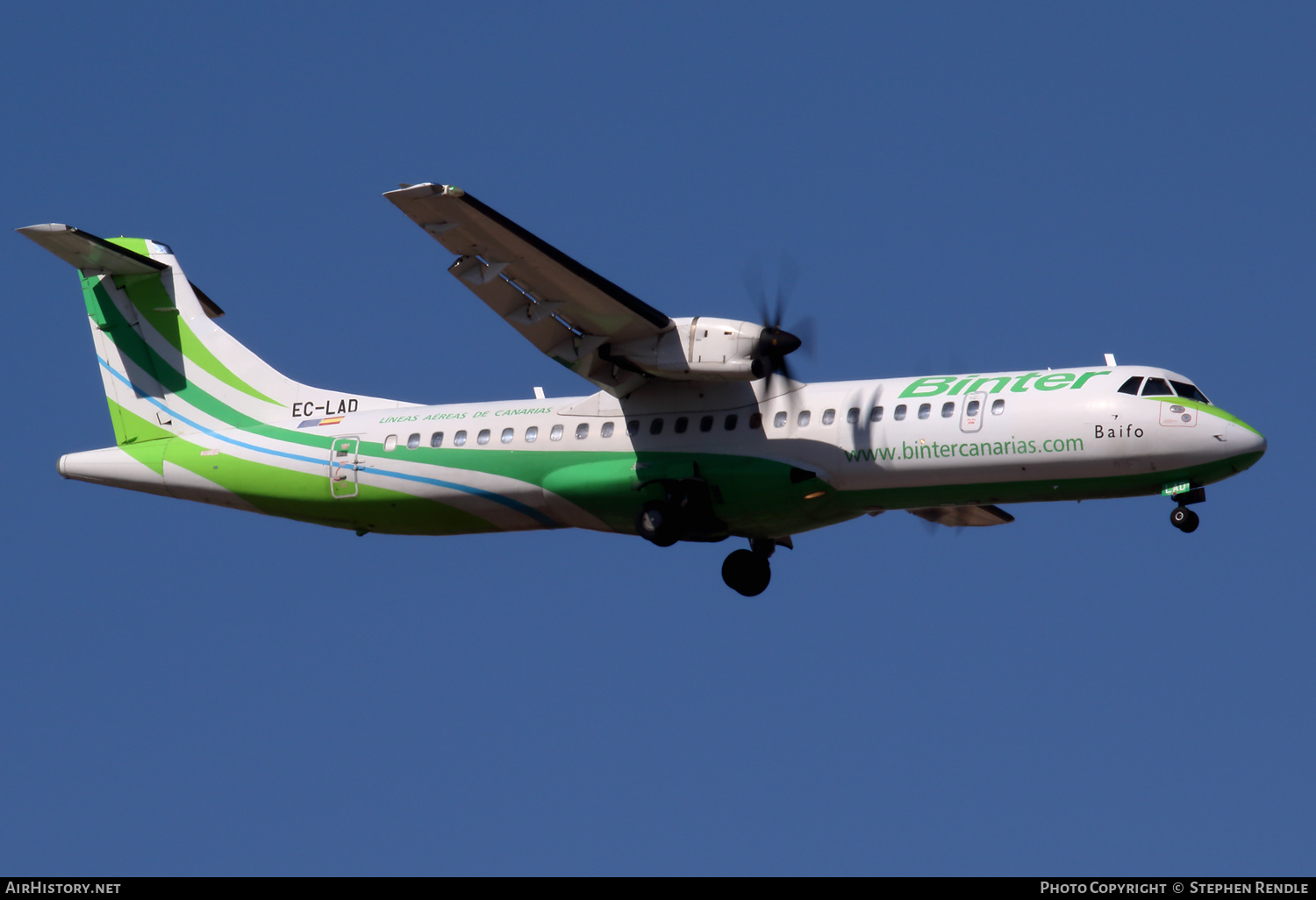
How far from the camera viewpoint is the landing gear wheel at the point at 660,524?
763 inches

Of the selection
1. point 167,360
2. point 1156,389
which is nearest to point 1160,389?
point 1156,389

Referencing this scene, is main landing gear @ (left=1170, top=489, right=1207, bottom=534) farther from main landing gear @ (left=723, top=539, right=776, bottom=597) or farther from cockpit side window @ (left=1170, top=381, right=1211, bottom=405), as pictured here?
main landing gear @ (left=723, top=539, right=776, bottom=597)

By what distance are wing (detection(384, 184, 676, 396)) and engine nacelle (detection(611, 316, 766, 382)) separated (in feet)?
0.42

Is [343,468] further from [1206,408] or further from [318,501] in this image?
[1206,408]

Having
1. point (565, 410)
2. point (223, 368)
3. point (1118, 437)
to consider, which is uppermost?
point (223, 368)

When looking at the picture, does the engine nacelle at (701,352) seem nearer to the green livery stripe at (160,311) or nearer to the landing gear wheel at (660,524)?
the landing gear wheel at (660,524)

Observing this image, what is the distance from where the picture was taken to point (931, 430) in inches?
730

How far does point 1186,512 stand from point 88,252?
14.4 metres

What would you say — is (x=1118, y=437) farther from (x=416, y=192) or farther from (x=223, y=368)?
(x=223, y=368)

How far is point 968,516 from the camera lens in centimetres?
2138
